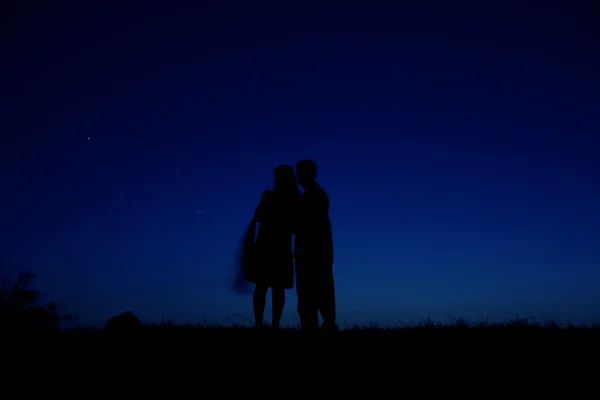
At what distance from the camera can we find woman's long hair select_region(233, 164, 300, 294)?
755cm

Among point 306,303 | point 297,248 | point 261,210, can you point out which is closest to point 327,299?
point 306,303

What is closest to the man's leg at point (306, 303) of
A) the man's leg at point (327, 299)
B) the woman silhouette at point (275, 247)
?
the man's leg at point (327, 299)

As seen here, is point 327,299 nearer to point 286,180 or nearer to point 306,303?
point 306,303

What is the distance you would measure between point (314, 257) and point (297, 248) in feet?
1.18

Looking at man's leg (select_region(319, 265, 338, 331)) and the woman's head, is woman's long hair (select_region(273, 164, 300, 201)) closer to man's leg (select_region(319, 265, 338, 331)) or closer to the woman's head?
the woman's head

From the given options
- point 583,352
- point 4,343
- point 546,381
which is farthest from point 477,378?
point 4,343

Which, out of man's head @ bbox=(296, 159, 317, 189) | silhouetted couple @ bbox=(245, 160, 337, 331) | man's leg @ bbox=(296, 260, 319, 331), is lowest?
man's leg @ bbox=(296, 260, 319, 331)

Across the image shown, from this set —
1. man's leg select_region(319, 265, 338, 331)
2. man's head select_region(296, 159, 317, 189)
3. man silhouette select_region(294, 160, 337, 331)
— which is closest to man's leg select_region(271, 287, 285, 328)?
man silhouette select_region(294, 160, 337, 331)

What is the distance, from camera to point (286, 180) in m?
7.55

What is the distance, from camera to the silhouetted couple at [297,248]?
678 cm

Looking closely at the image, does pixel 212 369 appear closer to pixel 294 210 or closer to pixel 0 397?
pixel 0 397

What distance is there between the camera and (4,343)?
555 cm

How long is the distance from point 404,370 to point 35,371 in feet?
11.6

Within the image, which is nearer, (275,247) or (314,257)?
(314,257)
